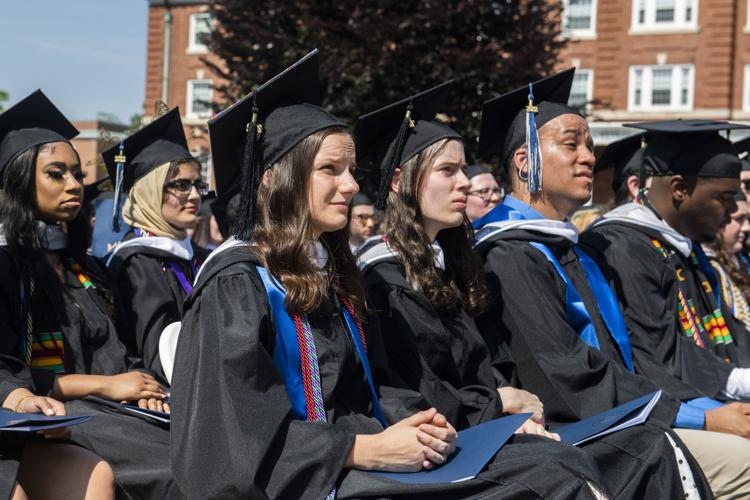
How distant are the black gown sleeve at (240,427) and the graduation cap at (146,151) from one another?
9.73 ft

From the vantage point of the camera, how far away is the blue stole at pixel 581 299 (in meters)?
4.58

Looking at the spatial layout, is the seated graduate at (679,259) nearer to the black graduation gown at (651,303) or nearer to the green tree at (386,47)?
the black graduation gown at (651,303)

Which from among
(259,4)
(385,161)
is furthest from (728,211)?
(259,4)

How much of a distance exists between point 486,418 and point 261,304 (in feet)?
4.44

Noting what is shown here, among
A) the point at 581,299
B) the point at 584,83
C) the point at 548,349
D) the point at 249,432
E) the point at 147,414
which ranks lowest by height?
the point at 147,414

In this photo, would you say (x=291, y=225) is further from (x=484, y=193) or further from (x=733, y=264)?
(x=484, y=193)

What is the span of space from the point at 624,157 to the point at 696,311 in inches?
45.6

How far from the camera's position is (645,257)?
523 centimetres

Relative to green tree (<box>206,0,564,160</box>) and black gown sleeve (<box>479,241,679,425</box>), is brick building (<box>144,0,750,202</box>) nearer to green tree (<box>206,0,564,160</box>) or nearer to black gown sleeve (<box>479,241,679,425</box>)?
green tree (<box>206,0,564,160</box>)

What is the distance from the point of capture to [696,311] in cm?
556

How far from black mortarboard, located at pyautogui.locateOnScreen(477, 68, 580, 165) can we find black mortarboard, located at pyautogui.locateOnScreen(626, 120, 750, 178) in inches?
27.2

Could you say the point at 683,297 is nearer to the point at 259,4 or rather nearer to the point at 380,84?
the point at 380,84

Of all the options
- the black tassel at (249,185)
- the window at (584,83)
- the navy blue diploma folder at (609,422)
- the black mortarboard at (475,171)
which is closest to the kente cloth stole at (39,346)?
the black tassel at (249,185)

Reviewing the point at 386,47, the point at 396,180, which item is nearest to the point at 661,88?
the point at 386,47
